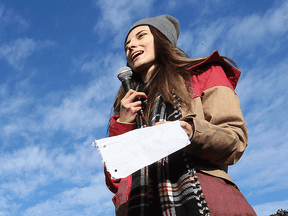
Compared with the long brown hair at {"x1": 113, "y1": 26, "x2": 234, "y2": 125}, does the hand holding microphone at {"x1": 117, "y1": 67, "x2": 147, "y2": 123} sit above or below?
below

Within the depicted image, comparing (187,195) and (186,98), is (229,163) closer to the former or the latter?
(187,195)

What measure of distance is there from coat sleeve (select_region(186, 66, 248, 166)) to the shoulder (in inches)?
1.6

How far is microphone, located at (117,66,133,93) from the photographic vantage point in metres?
2.82

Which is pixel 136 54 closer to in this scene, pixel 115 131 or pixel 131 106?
pixel 131 106

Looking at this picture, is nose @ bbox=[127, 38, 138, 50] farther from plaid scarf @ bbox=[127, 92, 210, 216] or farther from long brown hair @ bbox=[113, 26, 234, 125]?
plaid scarf @ bbox=[127, 92, 210, 216]

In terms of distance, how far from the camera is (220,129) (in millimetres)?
1865

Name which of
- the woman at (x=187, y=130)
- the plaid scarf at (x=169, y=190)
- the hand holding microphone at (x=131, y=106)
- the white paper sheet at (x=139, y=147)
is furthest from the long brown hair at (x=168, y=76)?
the white paper sheet at (x=139, y=147)

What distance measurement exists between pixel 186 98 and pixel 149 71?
0.77m

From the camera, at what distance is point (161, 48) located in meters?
2.99

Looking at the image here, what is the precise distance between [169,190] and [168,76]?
115 centimetres

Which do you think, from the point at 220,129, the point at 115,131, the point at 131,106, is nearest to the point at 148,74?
the point at 131,106

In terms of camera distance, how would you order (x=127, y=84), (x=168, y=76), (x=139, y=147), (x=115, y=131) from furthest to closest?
(x=127, y=84) → (x=168, y=76) → (x=115, y=131) → (x=139, y=147)

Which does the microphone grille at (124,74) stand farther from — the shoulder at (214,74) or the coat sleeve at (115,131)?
the shoulder at (214,74)

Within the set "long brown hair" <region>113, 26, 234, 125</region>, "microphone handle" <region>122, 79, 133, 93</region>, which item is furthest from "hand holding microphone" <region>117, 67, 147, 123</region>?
"microphone handle" <region>122, 79, 133, 93</region>
